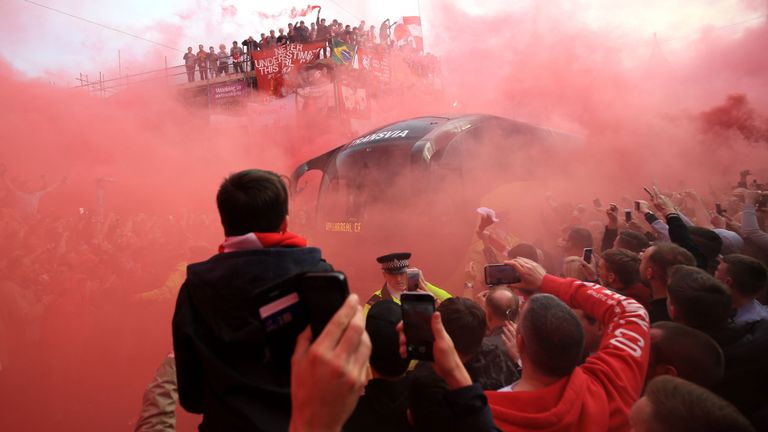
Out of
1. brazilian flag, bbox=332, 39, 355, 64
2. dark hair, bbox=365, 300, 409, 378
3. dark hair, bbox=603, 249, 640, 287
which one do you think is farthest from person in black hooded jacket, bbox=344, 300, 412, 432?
brazilian flag, bbox=332, 39, 355, 64

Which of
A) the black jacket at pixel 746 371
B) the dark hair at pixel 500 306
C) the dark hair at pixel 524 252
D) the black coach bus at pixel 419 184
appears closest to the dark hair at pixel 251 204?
the dark hair at pixel 500 306

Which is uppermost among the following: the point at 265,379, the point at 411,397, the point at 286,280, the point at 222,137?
the point at 222,137

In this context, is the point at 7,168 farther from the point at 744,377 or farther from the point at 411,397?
the point at 744,377

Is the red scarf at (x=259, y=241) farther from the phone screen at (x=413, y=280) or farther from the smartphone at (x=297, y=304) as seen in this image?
the phone screen at (x=413, y=280)

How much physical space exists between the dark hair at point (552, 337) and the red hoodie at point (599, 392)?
0.05 meters

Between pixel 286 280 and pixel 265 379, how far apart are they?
0.40m

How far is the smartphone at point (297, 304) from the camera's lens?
65 cm

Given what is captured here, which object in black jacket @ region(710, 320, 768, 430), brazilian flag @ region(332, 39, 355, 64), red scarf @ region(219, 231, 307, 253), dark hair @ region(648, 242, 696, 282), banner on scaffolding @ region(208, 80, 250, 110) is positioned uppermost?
brazilian flag @ region(332, 39, 355, 64)

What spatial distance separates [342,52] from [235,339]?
10847mm

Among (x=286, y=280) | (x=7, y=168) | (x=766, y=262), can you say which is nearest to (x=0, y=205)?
(x=7, y=168)

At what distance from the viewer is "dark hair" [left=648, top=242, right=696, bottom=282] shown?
2264 mm

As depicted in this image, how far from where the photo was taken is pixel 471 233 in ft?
18.3

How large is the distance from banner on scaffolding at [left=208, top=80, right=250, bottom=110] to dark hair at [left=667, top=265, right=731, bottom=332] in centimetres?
1056

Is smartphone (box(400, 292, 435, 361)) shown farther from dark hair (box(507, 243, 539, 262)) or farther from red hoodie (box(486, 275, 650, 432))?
dark hair (box(507, 243, 539, 262))
